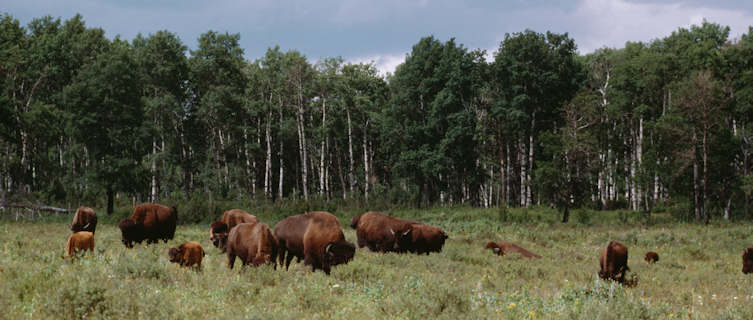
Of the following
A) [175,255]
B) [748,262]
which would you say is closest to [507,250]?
[748,262]

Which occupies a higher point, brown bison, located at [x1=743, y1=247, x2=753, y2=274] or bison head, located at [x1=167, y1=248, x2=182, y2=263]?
bison head, located at [x1=167, y1=248, x2=182, y2=263]

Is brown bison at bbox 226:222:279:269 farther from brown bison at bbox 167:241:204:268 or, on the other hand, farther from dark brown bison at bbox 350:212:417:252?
dark brown bison at bbox 350:212:417:252

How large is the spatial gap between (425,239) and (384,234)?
1.55 m

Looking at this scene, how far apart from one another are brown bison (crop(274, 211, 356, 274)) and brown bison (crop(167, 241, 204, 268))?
6.22 ft

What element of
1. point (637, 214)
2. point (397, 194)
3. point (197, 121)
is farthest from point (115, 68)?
point (637, 214)

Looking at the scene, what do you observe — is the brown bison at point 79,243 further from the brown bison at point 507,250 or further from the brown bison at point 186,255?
the brown bison at point 507,250

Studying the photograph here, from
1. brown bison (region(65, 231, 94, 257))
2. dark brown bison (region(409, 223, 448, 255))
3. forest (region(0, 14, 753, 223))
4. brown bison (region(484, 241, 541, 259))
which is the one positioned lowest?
brown bison (region(484, 241, 541, 259))

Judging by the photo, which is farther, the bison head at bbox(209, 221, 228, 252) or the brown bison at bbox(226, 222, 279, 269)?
the bison head at bbox(209, 221, 228, 252)

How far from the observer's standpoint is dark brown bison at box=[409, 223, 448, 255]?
1788 centimetres

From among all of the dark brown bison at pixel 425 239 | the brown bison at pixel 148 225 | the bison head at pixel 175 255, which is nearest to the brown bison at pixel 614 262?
the dark brown bison at pixel 425 239

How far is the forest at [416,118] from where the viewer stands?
37344mm

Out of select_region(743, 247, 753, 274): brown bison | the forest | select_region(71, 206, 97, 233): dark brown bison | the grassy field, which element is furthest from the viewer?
the forest

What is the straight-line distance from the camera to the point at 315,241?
11102mm

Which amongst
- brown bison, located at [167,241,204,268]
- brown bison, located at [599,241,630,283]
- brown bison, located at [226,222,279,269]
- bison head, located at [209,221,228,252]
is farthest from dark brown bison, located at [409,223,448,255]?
brown bison, located at [167,241,204,268]
